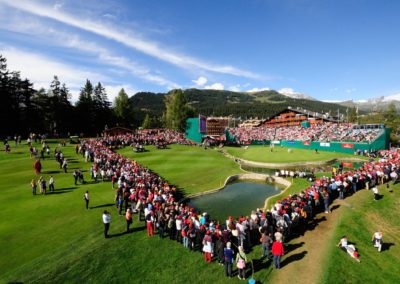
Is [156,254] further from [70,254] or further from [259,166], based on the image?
[259,166]

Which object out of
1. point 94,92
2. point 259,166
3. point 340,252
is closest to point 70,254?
point 340,252

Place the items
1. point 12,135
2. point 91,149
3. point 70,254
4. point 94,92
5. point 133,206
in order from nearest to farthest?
point 70,254 < point 133,206 < point 91,149 < point 12,135 < point 94,92

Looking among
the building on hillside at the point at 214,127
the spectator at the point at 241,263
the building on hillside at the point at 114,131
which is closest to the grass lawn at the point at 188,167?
the building on hillside at the point at 114,131

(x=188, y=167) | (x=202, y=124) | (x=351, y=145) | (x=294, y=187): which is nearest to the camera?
(x=294, y=187)

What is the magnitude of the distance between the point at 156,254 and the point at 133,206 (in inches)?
268

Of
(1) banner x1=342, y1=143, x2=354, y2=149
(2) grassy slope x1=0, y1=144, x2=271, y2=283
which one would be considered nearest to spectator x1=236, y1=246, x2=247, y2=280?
(2) grassy slope x1=0, y1=144, x2=271, y2=283

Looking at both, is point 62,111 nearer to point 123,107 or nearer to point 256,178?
point 123,107

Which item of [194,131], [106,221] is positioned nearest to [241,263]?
[106,221]

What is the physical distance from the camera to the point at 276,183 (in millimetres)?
36375

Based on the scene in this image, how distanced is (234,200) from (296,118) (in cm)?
8671

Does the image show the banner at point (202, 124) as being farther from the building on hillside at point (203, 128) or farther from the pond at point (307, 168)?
the pond at point (307, 168)

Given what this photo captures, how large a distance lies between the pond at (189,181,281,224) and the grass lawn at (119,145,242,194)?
2.02 meters

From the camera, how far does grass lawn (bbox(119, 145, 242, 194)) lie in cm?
3410

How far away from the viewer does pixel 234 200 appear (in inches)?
1128
